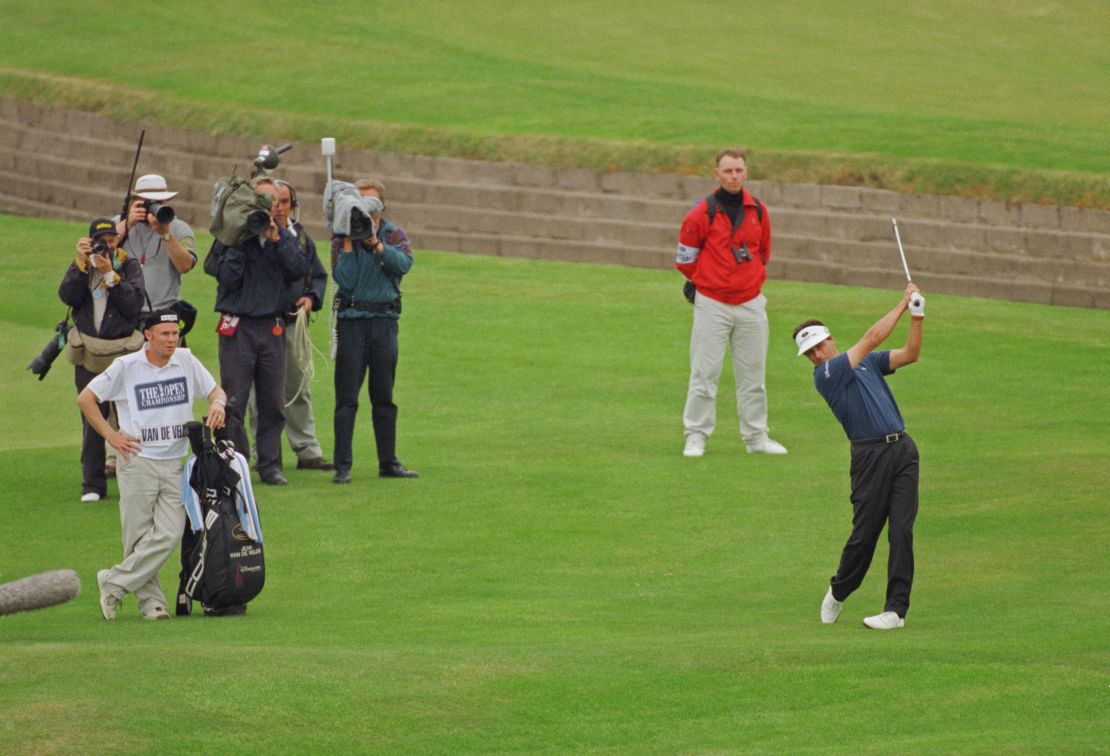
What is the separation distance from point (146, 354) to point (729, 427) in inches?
319

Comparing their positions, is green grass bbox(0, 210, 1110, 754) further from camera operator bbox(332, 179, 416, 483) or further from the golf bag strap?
camera operator bbox(332, 179, 416, 483)

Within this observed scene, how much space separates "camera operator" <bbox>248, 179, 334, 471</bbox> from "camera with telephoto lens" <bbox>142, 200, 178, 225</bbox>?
0.82 m

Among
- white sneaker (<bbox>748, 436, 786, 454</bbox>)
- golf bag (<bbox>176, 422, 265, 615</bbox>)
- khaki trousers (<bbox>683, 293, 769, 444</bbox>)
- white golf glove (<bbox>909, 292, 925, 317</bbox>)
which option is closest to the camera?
white golf glove (<bbox>909, 292, 925, 317</bbox>)

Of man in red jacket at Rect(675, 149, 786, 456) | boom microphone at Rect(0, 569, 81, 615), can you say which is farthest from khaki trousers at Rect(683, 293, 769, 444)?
boom microphone at Rect(0, 569, 81, 615)

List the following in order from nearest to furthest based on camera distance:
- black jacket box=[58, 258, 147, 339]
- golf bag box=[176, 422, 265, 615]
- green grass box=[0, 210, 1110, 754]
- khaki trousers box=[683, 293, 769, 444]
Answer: green grass box=[0, 210, 1110, 754], golf bag box=[176, 422, 265, 615], black jacket box=[58, 258, 147, 339], khaki trousers box=[683, 293, 769, 444]

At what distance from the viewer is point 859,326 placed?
22.8 meters

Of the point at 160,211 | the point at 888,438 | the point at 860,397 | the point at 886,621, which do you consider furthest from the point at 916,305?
the point at 160,211

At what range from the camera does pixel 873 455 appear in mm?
10742

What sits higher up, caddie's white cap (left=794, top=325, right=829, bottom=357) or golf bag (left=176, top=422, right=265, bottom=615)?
caddie's white cap (left=794, top=325, right=829, bottom=357)

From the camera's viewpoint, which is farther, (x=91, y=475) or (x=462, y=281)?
(x=462, y=281)

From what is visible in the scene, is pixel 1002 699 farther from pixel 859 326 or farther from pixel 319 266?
pixel 859 326

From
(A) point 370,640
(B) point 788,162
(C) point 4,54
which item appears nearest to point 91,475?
(A) point 370,640

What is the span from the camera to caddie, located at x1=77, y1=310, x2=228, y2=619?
36.2 feet

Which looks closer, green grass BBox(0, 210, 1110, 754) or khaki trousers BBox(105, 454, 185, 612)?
green grass BBox(0, 210, 1110, 754)
